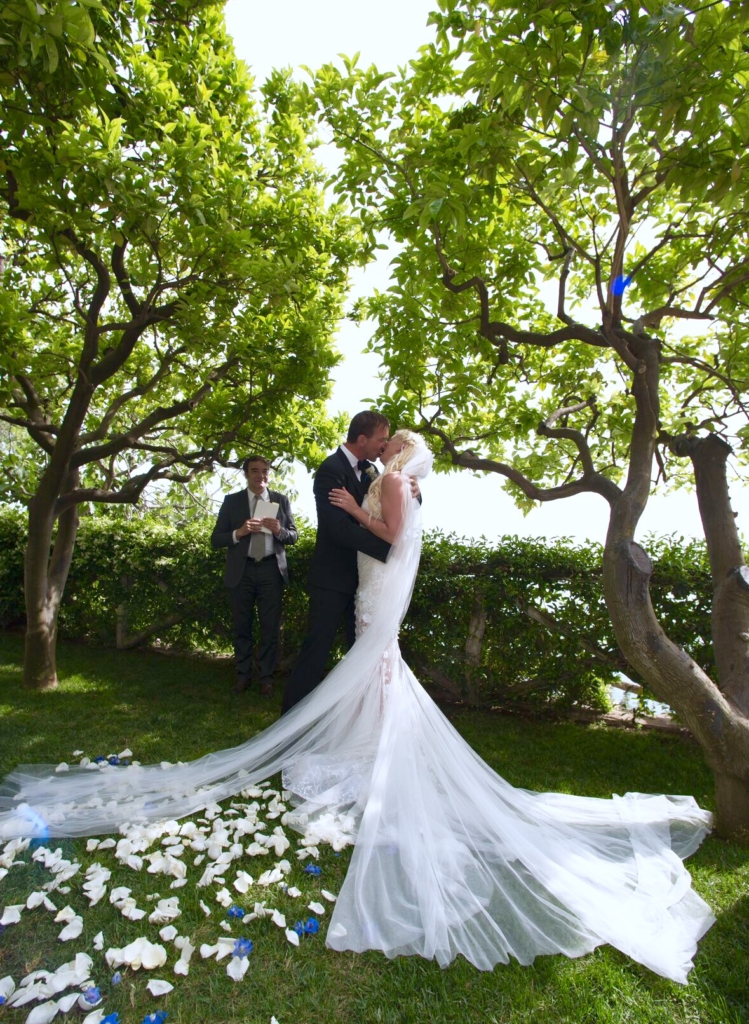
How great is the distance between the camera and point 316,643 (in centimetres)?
447

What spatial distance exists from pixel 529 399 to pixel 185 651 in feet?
16.3

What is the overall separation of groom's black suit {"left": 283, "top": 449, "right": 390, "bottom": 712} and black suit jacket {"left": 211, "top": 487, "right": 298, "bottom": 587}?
62.1 inches

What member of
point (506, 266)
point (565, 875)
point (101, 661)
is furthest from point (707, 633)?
point (101, 661)

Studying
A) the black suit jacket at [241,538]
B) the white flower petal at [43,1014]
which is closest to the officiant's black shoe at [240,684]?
the black suit jacket at [241,538]

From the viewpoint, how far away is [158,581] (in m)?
7.48

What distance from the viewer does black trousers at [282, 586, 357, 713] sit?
14.6 feet

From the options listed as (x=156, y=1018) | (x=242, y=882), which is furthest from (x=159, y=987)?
(x=242, y=882)

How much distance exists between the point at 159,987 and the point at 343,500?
9.06ft

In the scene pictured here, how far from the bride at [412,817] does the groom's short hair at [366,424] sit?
0.24 meters

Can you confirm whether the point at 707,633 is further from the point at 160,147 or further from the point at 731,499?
the point at 160,147

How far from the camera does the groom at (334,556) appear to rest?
4.38m

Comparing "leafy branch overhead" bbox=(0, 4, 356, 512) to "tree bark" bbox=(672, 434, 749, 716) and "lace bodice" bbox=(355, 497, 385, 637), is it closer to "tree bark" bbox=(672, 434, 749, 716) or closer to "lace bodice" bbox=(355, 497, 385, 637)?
"lace bodice" bbox=(355, 497, 385, 637)

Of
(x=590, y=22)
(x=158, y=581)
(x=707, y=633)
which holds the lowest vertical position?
(x=707, y=633)

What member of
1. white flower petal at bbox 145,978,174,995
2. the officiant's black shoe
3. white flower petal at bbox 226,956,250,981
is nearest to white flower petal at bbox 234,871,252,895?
white flower petal at bbox 226,956,250,981
